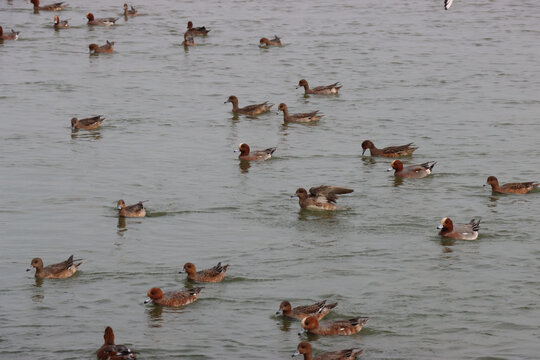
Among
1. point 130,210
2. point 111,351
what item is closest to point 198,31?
point 130,210

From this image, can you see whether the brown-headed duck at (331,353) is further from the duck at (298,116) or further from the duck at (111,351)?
the duck at (298,116)

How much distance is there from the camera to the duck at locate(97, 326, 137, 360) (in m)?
14.2

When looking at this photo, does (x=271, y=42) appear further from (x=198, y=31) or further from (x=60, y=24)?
(x=60, y=24)

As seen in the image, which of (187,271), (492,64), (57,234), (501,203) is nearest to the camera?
(187,271)

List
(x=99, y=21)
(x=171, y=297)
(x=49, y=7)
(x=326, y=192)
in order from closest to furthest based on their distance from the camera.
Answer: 1. (x=171, y=297)
2. (x=326, y=192)
3. (x=99, y=21)
4. (x=49, y=7)

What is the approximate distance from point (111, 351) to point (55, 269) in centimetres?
378

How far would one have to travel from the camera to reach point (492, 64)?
38.2 meters

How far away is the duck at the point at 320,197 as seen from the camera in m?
21.5

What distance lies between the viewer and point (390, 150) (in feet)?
85.2

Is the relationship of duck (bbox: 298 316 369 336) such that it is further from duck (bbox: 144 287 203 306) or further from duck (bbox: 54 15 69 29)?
duck (bbox: 54 15 69 29)

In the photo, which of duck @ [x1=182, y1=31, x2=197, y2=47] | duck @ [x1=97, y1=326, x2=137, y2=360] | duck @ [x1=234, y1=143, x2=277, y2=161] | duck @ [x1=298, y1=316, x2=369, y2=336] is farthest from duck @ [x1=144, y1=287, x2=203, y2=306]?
duck @ [x1=182, y1=31, x2=197, y2=47]

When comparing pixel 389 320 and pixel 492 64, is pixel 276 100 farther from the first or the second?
pixel 389 320

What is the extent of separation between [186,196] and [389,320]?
297 inches

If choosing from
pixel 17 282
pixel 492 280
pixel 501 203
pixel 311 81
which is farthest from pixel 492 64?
pixel 17 282
